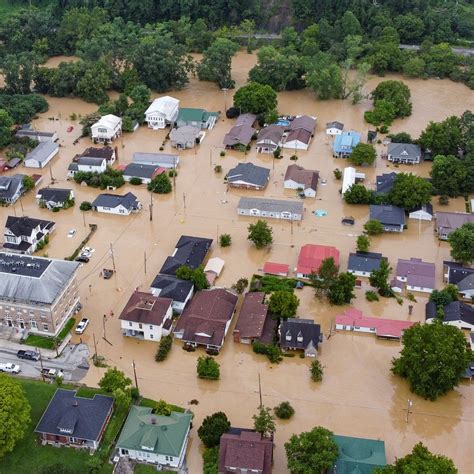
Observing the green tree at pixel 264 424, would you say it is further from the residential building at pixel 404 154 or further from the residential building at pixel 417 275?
the residential building at pixel 404 154

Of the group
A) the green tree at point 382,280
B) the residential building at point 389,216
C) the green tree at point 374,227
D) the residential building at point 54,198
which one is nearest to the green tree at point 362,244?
the green tree at point 374,227

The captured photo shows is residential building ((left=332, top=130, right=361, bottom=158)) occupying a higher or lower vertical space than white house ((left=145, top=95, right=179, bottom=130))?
higher

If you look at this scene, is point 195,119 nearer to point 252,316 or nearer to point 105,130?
point 105,130

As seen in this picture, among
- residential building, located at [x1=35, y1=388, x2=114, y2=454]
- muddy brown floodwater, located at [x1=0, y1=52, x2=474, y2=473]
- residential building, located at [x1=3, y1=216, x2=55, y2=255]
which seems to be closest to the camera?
residential building, located at [x1=35, y1=388, x2=114, y2=454]

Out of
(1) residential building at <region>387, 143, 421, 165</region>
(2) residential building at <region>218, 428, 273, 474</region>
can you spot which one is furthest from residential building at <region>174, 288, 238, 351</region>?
(1) residential building at <region>387, 143, 421, 165</region>

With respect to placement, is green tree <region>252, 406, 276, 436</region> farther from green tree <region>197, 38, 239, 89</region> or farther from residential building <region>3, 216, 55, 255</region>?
green tree <region>197, 38, 239, 89</region>

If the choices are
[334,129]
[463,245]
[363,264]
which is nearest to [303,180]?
[334,129]
